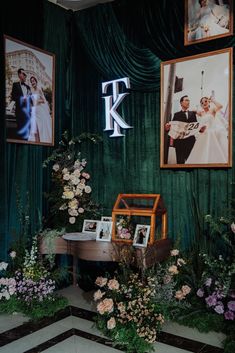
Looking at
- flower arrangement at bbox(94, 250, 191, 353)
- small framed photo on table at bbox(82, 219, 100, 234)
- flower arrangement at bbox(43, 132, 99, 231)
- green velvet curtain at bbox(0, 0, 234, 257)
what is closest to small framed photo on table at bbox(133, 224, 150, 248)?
flower arrangement at bbox(94, 250, 191, 353)

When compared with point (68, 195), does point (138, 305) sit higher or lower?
lower

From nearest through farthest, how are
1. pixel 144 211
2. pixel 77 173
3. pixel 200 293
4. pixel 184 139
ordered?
pixel 200 293 < pixel 144 211 < pixel 184 139 < pixel 77 173

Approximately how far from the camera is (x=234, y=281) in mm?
2924

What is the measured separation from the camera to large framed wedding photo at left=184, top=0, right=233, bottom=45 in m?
3.15

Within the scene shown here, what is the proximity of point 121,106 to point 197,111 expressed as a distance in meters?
0.88

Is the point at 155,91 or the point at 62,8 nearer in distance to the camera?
the point at 155,91

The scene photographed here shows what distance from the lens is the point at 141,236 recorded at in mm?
3117

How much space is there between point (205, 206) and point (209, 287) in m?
0.74

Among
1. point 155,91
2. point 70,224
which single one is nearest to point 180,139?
point 155,91

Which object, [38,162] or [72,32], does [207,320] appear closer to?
[38,162]

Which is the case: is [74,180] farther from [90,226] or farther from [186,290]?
[186,290]

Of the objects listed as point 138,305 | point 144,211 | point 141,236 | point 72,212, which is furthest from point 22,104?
point 138,305

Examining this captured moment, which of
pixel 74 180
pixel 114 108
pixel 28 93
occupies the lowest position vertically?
pixel 74 180

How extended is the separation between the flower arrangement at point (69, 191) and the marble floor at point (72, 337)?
99 cm
